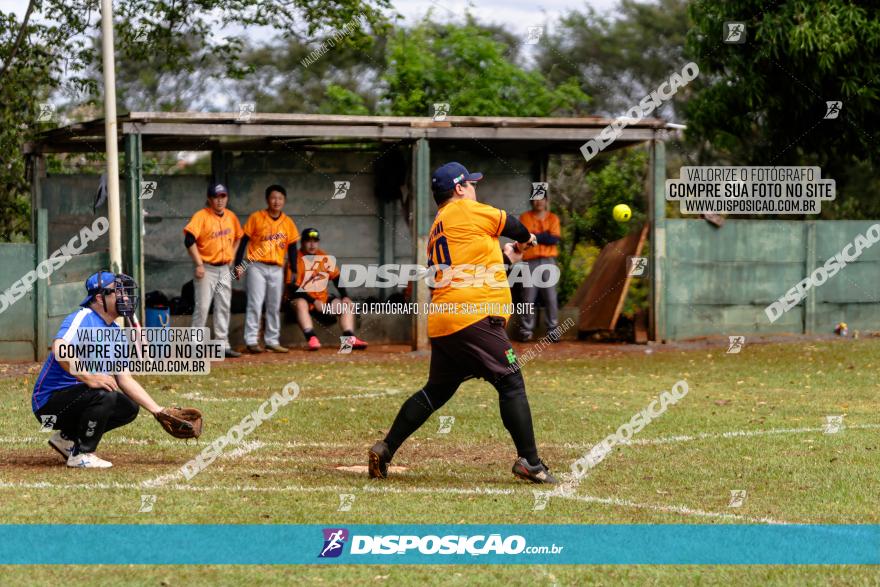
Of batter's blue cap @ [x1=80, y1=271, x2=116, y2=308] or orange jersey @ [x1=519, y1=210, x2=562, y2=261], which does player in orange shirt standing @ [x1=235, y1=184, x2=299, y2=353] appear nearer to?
orange jersey @ [x1=519, y1=210, x2=562, y2=261]

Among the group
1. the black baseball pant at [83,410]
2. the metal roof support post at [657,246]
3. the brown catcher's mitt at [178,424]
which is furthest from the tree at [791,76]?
the black baseball pant at [83,410]

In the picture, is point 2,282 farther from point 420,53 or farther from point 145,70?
point 145,70

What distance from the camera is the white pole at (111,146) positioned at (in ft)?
53.9

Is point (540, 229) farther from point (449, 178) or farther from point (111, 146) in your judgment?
point (449, 178)

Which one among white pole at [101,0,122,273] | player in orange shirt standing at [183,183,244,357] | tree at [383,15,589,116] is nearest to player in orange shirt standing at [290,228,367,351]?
player in orange shirt standing at [183,183,244,357]

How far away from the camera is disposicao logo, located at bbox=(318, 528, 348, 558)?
673 cm

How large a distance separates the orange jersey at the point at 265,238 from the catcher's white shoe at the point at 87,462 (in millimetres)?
8956

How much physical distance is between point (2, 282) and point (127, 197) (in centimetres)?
197

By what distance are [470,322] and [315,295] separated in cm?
1093

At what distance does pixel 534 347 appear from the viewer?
1906cm

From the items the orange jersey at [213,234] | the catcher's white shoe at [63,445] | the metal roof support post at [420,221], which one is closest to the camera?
the catcher's white shoe at [63,445]

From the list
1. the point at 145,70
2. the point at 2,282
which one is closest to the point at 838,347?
the point at 2,282

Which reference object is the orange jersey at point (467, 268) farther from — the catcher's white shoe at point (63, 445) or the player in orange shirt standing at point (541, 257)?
the player in orange shirt standing at point (541, 257)

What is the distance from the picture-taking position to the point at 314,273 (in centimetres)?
1923
